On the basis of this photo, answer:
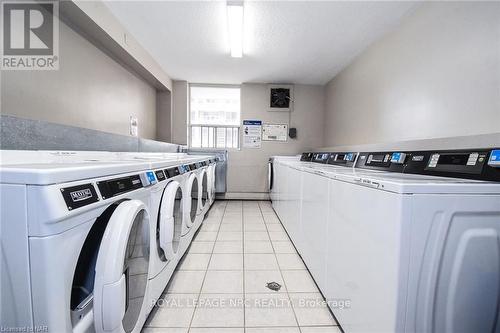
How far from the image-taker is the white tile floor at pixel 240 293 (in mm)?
1203

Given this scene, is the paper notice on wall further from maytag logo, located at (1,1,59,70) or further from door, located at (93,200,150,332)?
door, located at (93,200,150,332)

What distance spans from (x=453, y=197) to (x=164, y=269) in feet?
5.06

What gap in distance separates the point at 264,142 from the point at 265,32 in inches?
85.9

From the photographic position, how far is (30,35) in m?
1.49

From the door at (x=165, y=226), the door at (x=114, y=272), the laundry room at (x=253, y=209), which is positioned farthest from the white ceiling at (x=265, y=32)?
the door at (x=114, y=272)

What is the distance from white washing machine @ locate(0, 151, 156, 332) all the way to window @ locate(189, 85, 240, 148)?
3640 mm

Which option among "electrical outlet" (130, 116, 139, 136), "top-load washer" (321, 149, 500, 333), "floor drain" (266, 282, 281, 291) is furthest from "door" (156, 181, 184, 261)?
"electrical outlet" (130, 116, 139, 136)

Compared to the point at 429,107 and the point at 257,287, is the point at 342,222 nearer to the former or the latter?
the point at 257,287

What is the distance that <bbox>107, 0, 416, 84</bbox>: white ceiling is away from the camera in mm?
2021

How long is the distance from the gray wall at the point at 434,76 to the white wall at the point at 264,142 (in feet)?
4.74

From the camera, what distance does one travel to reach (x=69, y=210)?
1.81ft

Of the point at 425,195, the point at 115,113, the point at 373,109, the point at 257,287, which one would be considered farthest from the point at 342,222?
the point at 115,113

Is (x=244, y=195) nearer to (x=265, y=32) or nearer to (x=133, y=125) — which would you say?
(x=133, y=125)

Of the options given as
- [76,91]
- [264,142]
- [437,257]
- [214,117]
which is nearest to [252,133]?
[264,142]
